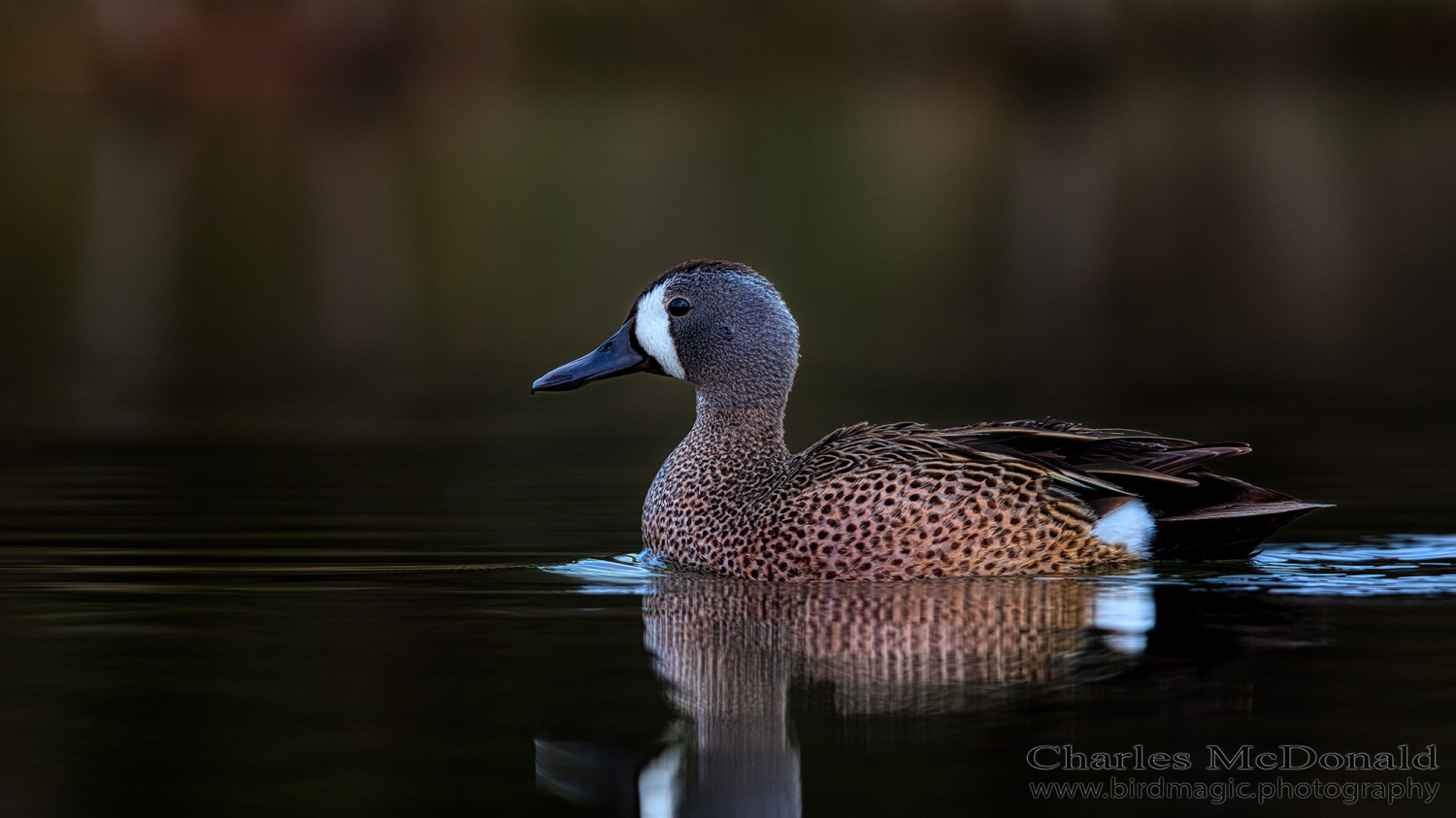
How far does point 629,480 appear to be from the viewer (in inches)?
387

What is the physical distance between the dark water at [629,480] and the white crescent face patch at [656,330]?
76 centimetres

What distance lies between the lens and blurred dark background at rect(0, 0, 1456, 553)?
33.8ft

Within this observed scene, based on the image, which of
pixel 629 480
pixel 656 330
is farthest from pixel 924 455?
pixel 629 480

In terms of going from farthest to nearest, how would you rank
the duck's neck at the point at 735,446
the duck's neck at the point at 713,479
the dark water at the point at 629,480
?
the duck's neck at the point at 735,446, the duck's neck at the point at 713,479, the dark water at the point at 629,480

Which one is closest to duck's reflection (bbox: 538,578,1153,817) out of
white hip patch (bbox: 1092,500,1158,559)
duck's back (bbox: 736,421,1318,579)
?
duck's back (bbox: 736,421,1318,579)

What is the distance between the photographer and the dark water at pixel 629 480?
5.02 meters

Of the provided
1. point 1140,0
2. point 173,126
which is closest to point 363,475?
point 173,126

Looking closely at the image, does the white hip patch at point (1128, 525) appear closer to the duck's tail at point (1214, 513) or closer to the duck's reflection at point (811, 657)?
the duck's tail at point (1214, 513)

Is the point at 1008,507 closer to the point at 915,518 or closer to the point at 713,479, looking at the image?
the point at 915,518

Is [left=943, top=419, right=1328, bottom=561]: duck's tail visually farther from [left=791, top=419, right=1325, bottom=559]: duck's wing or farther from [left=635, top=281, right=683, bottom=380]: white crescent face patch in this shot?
[left=635, top=281, right=683, bottom=380]: white crescent face patch

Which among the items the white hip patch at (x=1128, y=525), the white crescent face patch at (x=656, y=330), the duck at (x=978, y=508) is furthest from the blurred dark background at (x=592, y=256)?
the white hip patch at (x=1128, y=525)

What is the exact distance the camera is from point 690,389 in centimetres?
1456

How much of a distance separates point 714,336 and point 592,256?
15332 millimetres

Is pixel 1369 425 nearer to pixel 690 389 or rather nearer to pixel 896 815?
pixel 690 389
